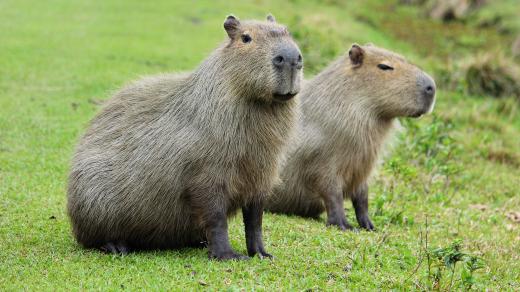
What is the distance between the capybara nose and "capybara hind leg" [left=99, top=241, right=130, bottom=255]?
1.53m

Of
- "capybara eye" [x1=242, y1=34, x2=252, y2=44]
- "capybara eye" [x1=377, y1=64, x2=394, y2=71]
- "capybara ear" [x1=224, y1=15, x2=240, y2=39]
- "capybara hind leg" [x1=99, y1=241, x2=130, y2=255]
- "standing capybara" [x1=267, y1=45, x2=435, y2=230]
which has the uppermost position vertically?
"capybara ear" [x1=224, y1=15, x2=240, y2=39]

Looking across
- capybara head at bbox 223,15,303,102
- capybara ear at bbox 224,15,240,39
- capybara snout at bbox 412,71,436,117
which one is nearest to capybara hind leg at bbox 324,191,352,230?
capybara snout at bbox 412,71,436,117

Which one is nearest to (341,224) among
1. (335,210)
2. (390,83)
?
(335,210)

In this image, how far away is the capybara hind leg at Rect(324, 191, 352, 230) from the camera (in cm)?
666

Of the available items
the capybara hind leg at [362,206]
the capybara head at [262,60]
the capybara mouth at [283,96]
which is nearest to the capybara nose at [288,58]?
the capybara head at [262,60]

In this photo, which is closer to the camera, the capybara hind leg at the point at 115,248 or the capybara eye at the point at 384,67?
the capybara hind leg at the point at 115,248

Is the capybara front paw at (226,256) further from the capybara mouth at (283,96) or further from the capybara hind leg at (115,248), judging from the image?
the capybara mouth at (283,96)

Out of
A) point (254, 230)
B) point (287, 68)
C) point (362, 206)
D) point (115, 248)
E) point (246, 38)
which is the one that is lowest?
point (362, 206)

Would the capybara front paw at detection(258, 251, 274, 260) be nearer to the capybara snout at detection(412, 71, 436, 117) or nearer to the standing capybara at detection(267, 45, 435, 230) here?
the standing capybara at detection(267, 45, 435, 230)

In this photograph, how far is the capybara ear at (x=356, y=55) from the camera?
679 centimetres

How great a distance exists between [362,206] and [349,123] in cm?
71

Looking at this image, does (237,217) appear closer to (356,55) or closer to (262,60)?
(356,55)

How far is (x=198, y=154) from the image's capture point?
498 centimetres

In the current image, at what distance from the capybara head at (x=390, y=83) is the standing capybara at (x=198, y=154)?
1.71 metres
